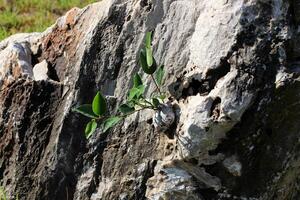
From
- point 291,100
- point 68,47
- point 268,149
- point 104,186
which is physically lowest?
point 104,186

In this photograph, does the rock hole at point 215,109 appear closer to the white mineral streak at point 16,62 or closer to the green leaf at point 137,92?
the green leaf at point 137,92

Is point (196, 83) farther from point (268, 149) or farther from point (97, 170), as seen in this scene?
point (97, 170)

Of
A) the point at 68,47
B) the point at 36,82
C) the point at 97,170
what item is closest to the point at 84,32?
the point at 68,47

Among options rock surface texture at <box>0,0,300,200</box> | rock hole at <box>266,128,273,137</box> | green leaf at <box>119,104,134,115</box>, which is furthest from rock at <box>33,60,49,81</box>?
rock hole at <box>266,128,273,137</box>

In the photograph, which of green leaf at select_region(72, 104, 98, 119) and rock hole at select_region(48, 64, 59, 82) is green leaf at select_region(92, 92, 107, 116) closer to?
green leaf at select_region(72, 104, 98, 119)

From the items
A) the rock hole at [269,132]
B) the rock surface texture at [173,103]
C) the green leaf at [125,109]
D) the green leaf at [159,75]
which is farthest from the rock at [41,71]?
the rock hole at [269,132]

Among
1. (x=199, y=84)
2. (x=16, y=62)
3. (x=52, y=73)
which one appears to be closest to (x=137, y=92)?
(x=199, y=84)
